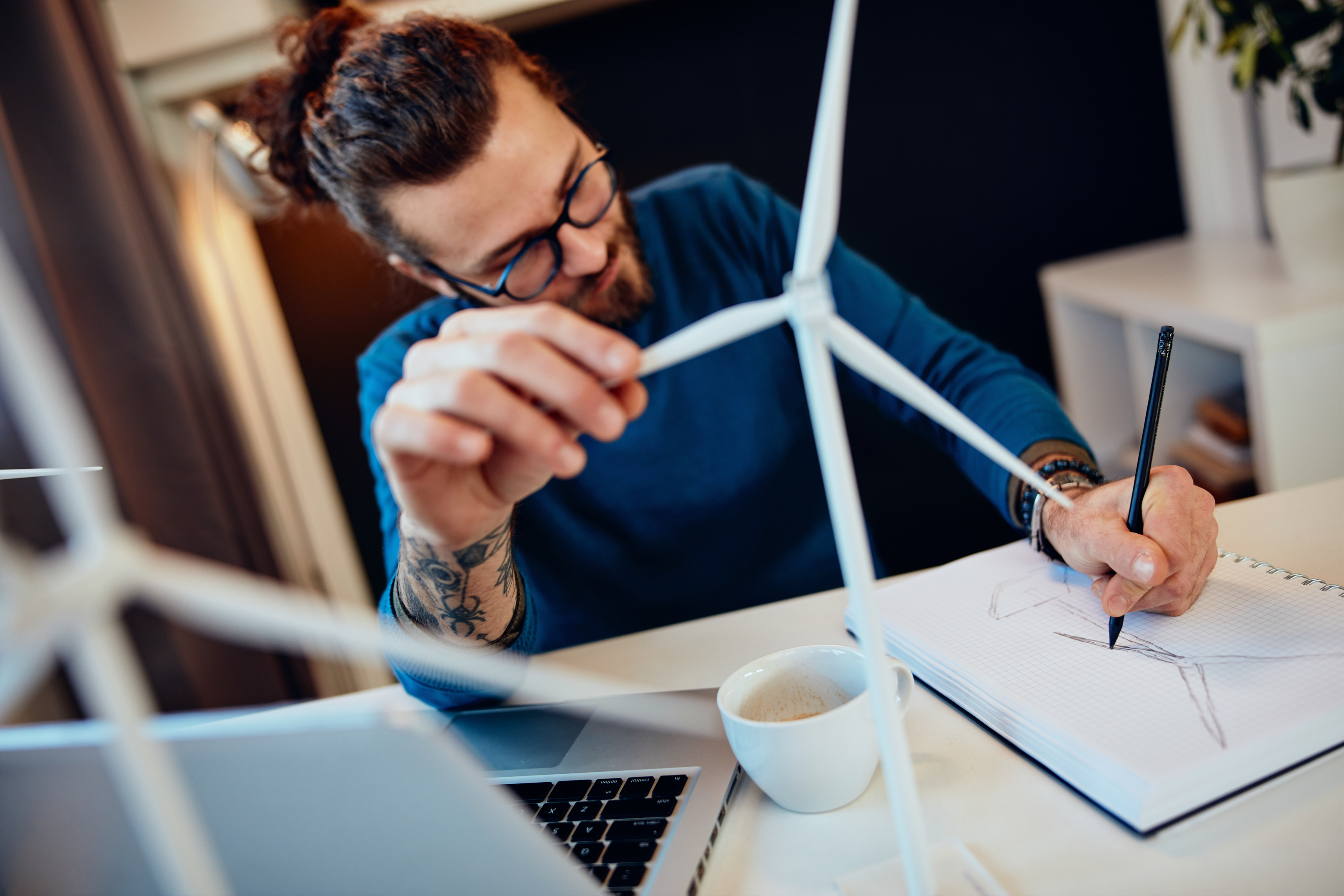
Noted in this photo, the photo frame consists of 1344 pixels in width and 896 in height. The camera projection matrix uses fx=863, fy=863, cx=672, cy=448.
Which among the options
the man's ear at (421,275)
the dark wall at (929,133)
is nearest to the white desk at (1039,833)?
the man's ear at (421,275)

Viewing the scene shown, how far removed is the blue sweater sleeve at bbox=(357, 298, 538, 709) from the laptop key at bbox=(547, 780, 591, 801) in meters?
0.13

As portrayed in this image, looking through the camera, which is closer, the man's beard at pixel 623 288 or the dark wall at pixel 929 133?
the man's beard at pixel 623 288

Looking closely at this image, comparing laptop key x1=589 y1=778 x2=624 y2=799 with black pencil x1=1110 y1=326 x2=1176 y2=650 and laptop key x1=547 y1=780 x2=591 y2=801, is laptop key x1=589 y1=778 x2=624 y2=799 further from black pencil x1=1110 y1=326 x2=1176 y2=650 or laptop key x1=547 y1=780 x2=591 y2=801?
black pencil x1=1110 y1=326 x2=1176 y2=650

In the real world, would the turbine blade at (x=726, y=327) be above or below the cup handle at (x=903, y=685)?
above

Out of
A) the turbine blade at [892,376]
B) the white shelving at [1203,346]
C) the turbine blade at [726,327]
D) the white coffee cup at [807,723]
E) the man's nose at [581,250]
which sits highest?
the man's nose at [581,250]

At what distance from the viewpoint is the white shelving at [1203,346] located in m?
1.07

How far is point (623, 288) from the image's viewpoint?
39.1 inches

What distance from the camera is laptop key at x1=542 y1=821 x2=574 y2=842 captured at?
18.8 inches

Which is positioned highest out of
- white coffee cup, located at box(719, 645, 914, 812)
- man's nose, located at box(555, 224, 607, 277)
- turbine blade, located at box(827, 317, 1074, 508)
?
man's nose, located at box(555, 224, 607, 277)

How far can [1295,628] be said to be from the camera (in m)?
0.49

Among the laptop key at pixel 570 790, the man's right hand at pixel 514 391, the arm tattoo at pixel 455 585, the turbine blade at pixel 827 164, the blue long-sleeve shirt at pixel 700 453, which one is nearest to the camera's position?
the turbine blade at pixel 827 164

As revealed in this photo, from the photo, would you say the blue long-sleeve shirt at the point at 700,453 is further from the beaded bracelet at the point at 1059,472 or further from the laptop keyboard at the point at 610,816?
the laptop keyboard at the point at 610,816

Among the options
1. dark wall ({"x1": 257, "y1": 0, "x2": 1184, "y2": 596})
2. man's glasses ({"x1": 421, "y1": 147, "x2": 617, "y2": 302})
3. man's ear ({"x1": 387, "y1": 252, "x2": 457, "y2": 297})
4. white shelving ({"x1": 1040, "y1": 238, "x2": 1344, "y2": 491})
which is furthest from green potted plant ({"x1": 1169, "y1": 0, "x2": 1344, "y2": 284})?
man's ear ({"x1": 387, "y1": 252, "x2": 457, "y2": 297})

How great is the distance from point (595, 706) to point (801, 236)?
0.42 m
